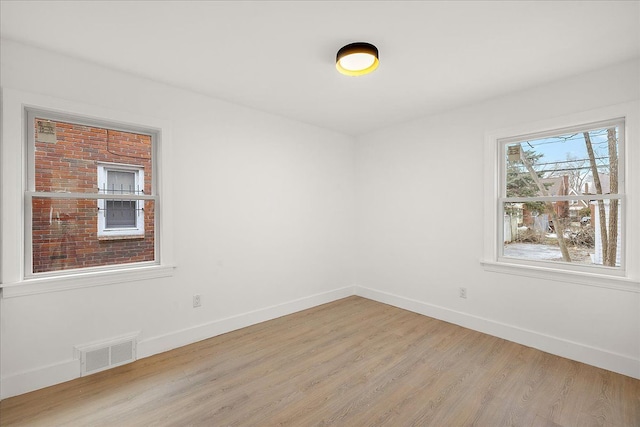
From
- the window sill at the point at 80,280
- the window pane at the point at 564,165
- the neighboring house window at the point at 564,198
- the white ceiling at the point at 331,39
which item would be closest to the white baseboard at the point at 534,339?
the neighboring house window at the point at 564,198

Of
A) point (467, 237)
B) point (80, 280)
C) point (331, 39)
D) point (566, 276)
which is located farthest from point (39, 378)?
point (566, 276)

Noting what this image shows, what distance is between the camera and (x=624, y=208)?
2510mm

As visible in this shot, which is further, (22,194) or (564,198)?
(564,198)

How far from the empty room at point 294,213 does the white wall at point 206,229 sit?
20 mm

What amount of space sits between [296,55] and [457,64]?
1404mm

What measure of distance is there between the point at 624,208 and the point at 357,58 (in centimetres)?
264

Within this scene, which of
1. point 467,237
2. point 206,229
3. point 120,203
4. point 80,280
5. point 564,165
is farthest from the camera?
point 467,237

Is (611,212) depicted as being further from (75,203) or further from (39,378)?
(39,378)

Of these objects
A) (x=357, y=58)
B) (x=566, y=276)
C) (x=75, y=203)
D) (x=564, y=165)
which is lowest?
(x=566, y=276)

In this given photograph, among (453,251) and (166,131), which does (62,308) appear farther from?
(453,251)

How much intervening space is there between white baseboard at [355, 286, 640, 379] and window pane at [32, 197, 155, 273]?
11.3 ft

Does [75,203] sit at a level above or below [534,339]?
above

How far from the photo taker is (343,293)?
15.0 ft

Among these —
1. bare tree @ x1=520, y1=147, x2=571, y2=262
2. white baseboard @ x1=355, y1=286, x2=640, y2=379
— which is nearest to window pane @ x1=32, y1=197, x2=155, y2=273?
white baseboard @ x1=355, y1=286, x2=640, y2=379
